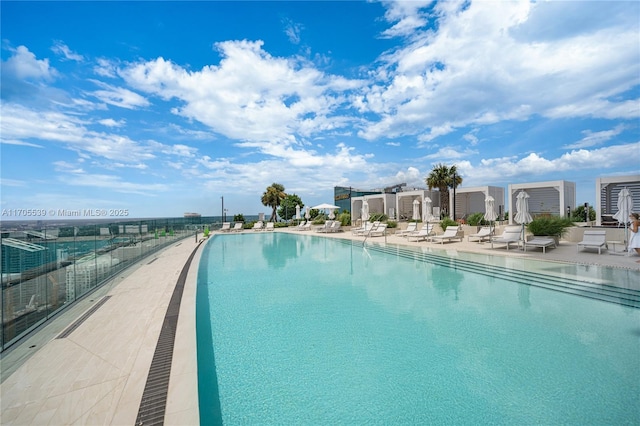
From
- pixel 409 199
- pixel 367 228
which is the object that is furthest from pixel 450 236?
pixel 409 199

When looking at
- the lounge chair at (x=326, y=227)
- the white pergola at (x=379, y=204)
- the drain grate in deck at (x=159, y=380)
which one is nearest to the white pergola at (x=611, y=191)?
the white pergola at (x=379, y=204)

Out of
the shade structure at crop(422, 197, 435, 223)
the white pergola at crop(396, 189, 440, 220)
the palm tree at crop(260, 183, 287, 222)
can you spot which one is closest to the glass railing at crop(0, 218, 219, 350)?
the shade structure at crop(422, 197, 435, 223)

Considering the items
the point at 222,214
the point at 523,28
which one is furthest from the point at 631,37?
the point at 222,214

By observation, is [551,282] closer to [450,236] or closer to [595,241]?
[595,241]

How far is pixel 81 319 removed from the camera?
3.83 m

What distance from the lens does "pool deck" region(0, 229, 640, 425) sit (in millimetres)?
1983

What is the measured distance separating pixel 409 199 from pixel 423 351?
75.7 ft

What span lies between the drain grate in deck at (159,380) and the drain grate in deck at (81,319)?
104cm

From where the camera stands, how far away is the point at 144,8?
8133mm

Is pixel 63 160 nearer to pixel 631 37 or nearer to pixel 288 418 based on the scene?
pixel 288 418

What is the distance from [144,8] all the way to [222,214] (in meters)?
24.0

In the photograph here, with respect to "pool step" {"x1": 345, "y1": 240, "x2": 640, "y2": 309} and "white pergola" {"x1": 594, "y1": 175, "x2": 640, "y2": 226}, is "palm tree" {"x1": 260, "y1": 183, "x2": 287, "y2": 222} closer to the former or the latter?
"pool step" {"x1": 345, "y1": 240, "x2": 640, "y2": 309}

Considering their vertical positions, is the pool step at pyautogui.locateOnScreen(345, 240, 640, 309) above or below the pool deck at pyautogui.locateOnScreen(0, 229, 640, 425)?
below

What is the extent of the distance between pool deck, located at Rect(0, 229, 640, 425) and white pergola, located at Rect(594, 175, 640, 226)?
1566 cm
